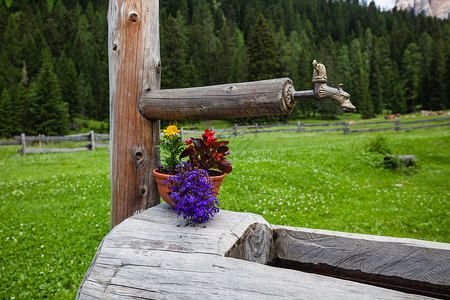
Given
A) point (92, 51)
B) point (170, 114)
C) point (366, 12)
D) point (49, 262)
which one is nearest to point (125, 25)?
point (170, 114)

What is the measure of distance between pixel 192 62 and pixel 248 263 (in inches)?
1628

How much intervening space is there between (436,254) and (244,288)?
55.9 inches

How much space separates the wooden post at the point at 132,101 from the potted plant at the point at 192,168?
194mm

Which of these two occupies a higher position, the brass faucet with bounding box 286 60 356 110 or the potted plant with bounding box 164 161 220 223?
the brass faucet with bounding box 286 60 356 110

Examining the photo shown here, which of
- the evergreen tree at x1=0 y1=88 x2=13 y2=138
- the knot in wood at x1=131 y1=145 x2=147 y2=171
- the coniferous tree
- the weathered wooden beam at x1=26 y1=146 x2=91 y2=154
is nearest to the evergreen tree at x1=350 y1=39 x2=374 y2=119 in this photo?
the weathered wooden beam at x1=26 y1=146 x2=91 y2=154

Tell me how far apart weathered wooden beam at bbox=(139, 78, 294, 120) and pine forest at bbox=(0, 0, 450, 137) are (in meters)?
18.9

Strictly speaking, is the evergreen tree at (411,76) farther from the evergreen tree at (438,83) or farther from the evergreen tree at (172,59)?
the evergreen tree at (172,59)

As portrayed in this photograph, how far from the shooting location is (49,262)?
12.2ft

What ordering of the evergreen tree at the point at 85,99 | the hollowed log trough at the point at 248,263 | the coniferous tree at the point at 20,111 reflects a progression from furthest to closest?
the evergreen tree at the point at 85,99
the coniferous tree at the point at 20,111
the hollowed log trough at the point at 248,263

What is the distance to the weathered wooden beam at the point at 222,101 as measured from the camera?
189cm

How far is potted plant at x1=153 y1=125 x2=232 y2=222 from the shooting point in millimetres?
1955

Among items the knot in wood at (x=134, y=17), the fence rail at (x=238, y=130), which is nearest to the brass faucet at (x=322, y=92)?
the knot in wood at (x=134, y=17)

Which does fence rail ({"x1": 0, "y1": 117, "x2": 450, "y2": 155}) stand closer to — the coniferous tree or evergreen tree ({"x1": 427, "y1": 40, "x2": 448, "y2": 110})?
the coniferous tree

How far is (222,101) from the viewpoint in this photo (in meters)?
2.07
